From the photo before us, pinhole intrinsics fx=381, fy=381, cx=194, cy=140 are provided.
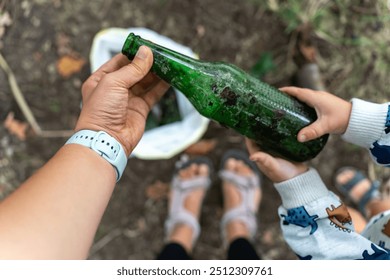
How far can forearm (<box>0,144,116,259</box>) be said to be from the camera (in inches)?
27.0

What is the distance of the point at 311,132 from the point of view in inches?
38.9

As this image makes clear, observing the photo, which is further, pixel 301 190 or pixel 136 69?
pixel 301 190

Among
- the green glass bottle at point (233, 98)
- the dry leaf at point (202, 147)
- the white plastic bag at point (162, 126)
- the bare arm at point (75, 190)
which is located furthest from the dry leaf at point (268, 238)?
the bare arm at point (75, 190)

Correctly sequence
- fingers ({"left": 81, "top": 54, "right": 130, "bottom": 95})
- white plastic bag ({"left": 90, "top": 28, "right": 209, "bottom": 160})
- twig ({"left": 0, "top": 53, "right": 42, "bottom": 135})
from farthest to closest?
twig ({"left": 0, "top": 53, "right": 42, "bottom": 135})
white plastic bag ({"left": 90, "top": 28, "right": 209, "bottom": 160})
fingers ({"left": 81, "top": 54, "right": 130, "bottom": 95})

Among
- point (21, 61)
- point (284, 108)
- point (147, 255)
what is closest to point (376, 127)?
point (284, 108)

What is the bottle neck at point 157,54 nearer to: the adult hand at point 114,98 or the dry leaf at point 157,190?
the adult hand at point 114,98

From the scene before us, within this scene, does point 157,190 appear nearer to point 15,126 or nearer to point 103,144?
point 15,126

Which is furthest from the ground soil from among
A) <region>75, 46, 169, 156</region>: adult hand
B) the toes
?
<region>75, 46, 169, 156</region>: adult hand

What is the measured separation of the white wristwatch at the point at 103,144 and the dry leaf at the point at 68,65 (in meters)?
0.84

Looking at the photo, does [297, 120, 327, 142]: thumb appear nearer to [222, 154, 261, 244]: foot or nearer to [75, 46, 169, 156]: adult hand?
[75, 46, 169, 156]: adult hand

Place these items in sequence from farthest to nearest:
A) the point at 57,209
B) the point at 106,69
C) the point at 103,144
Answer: the point at 106,69
the point at 103,144
the point at 57,209

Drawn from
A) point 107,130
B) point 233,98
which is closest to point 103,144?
point 107,130

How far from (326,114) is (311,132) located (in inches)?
3.0

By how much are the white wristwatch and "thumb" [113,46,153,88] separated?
13cm
